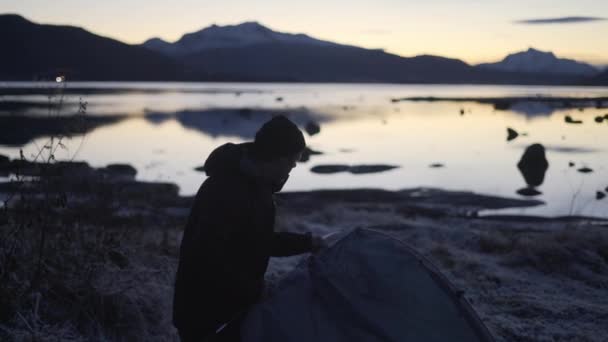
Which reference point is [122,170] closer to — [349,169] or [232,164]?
[349,169]

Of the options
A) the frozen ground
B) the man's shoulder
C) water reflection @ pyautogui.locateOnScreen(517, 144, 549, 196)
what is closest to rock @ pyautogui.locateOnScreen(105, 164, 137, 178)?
the frozen ground

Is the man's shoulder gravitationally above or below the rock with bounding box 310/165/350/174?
above

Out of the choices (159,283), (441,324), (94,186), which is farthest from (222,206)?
(94,186)

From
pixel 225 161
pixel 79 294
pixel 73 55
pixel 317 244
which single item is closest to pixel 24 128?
pixel 79 294

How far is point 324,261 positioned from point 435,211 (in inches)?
472

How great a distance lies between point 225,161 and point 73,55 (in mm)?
186082

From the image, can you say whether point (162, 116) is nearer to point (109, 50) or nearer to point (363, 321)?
point (363, 321)

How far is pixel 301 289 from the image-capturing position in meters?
3.37

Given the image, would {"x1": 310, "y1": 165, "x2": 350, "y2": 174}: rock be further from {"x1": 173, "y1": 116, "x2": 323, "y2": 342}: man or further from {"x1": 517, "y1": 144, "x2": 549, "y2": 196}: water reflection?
{"x1": 173, "y1": 116, "x2": 323, "y2": 342}: man

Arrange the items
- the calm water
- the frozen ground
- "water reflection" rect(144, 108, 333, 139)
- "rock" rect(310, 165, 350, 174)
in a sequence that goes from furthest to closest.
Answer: "water reflection" rect(144, 108, 333, 139)
"rock" rect(310, 165, 350, 174)
the calm water
the frozen ground

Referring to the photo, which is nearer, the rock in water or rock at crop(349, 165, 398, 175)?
the rock in water

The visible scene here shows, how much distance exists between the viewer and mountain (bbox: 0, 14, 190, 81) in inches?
6329

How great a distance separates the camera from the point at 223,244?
9.68ft

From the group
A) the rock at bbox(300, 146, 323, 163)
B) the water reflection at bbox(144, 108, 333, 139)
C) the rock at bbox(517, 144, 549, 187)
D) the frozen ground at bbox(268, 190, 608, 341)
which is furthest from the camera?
the water reflection at bbox(144, 108, 333, 139)
